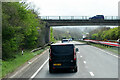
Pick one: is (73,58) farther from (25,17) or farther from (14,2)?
(25,17)

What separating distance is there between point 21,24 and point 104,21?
42.0 meters

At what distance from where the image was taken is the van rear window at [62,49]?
503 inches

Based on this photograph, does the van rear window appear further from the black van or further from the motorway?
the motorway

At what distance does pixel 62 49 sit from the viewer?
12.8 m

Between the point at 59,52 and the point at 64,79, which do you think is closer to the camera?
the point at 64,79

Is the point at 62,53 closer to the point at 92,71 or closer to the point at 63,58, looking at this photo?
the point at 63,58

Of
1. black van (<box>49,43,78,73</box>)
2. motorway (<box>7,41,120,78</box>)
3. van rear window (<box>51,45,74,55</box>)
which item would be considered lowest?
Answer: motorway (<box>7,41,120,78</box>)

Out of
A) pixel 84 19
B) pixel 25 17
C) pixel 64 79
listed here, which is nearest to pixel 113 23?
pixel 84 19

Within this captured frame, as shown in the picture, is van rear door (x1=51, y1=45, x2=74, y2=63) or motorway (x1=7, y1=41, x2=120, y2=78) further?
van rear door (x1=51, y1=45, x2=74, y2=63)

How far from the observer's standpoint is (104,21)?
188 ft

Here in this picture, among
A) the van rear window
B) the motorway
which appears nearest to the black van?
the van rear window

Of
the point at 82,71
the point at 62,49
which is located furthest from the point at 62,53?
the point at 82,71

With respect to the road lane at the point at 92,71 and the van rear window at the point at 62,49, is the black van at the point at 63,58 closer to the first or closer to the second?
the van rear window at the point at 62,49

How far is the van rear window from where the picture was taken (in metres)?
12.8
